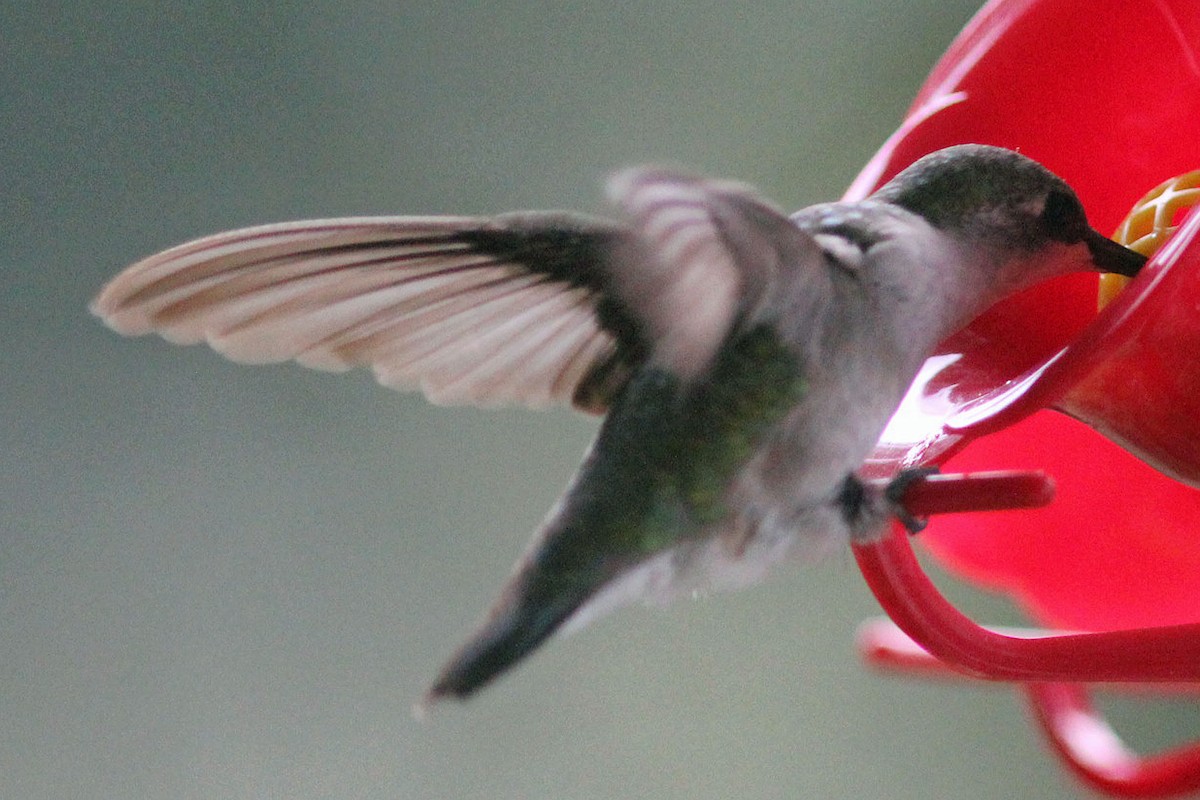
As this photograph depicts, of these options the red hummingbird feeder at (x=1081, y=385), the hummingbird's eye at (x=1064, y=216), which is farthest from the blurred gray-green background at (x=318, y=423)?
the hummingbird's eye at (x=1064, y=216)

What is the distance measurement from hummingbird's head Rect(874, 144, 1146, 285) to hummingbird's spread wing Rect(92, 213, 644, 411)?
0.24 meters

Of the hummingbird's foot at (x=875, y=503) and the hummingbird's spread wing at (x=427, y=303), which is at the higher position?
the hummingbird's spread wing at (x=427, y=303)

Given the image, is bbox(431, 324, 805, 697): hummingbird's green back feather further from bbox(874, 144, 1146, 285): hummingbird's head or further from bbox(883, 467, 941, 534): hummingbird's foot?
bbox(874, 144, 1146, 285): hummingbird's head

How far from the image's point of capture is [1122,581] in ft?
3.09

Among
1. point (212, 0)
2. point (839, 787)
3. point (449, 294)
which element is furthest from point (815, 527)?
point (839, 787)

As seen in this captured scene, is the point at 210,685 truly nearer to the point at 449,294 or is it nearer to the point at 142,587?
the point at 142,587

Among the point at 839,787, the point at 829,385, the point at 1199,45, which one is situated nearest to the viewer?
the point at 829,385

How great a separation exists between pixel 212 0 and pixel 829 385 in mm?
1172

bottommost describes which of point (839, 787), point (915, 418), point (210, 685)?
point (839, 787)

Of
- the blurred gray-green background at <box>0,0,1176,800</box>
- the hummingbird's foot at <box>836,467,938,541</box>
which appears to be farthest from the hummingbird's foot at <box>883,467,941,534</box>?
the blurred gray-green background at <box>0,0,1176,800</box>

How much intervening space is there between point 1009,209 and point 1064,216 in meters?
0.04

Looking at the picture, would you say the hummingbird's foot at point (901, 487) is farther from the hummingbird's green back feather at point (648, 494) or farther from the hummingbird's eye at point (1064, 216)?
the hummingbird's eye at point (1064, 216)

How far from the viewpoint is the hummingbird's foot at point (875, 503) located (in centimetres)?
70

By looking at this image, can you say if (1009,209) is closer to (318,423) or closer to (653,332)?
(653,332)
